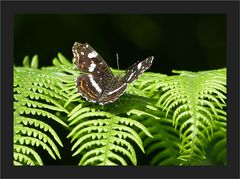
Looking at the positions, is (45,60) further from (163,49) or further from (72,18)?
(163,49)

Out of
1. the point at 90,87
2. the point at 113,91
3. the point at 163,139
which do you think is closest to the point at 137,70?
the point at 113,91

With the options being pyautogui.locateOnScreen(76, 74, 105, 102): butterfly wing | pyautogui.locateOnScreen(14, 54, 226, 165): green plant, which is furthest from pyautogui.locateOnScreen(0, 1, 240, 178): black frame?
pyautogui.locateOnScreen(76, 74, 105, 102): butterfly wing

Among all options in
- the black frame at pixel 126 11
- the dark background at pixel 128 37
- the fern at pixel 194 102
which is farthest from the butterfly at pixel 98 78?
the dark background at pixel 128 37

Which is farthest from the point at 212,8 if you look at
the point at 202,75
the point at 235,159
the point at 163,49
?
the point at 163,49

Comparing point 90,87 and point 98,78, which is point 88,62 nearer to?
point 98,78

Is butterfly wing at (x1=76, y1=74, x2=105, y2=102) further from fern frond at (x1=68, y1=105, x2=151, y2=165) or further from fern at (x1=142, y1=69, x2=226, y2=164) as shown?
fern at (x1=142, y1=69, x2=226, y2=164)

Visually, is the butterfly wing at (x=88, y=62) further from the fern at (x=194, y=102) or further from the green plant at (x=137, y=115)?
the fern at (x=194, y=102)
